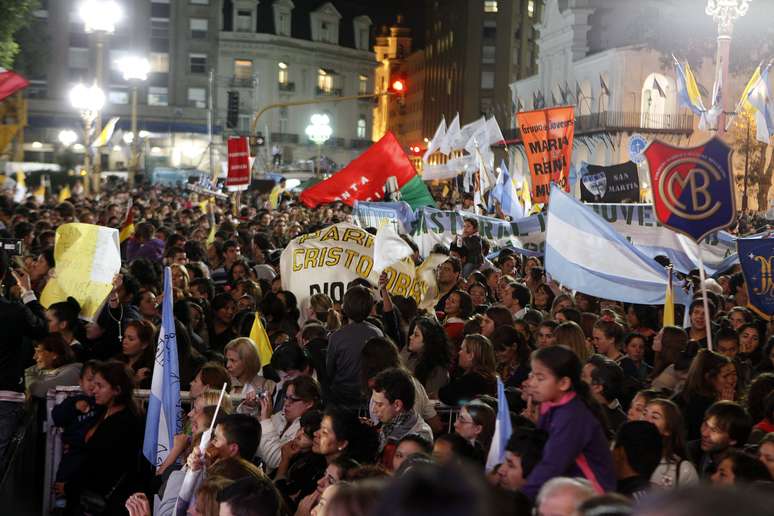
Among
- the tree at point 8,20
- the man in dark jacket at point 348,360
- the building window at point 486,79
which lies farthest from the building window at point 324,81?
the man in dark jacket at point 348,360

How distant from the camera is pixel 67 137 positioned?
67.7 meters

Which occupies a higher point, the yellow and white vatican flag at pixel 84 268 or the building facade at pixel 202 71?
the building facade at pixel 202 71

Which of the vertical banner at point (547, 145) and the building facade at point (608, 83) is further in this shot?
the building facade at point (608, 83)

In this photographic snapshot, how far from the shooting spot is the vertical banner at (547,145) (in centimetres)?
1717

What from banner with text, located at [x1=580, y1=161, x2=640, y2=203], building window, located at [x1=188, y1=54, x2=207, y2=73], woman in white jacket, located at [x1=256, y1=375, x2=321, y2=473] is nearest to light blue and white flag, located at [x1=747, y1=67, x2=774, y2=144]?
banner with text, located at [x1=580, y1=161, x2=640, y2=203]

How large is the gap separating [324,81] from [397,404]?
85802 millimetres

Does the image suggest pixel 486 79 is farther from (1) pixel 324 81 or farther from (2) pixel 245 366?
(2) pixel 245 366

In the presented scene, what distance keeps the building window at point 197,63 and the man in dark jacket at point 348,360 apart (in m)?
77.9

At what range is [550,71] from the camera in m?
61.4

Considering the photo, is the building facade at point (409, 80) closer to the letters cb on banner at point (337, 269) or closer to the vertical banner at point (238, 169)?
the vertical banner at point (238, 169)

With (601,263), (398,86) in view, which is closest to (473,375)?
(601,263)

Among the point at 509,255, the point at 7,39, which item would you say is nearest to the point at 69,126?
the point at 7,39

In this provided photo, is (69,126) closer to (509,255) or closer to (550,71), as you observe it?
(550,71)

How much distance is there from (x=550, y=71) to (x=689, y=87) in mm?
28248
